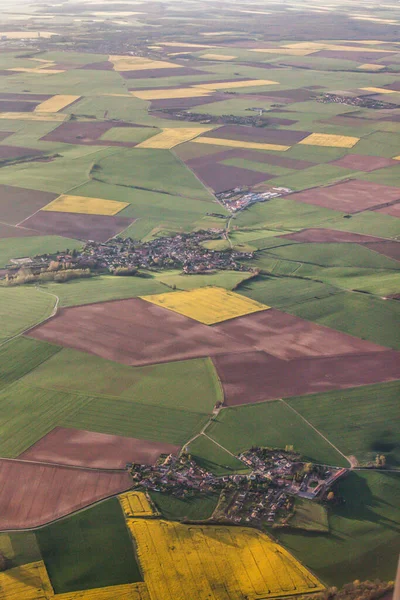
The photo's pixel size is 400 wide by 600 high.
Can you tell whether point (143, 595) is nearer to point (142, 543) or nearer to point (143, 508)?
point (142, 543)

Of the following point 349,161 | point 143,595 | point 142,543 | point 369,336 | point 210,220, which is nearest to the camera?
point 143,595

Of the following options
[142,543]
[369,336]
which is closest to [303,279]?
[369,336]

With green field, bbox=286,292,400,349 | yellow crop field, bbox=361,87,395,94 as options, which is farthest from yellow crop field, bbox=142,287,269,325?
yellow crop field, bbox=361,87,395,94

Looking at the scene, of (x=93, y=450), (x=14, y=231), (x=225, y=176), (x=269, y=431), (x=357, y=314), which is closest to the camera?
(x=93, y=450)

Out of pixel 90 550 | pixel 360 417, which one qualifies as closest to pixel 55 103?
pixel 360 417

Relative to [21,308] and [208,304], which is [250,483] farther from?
[21,308]

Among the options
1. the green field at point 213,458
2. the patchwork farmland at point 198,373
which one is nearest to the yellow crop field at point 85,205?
the patchwork farmland at point 198,373

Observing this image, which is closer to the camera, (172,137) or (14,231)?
(14,231)
